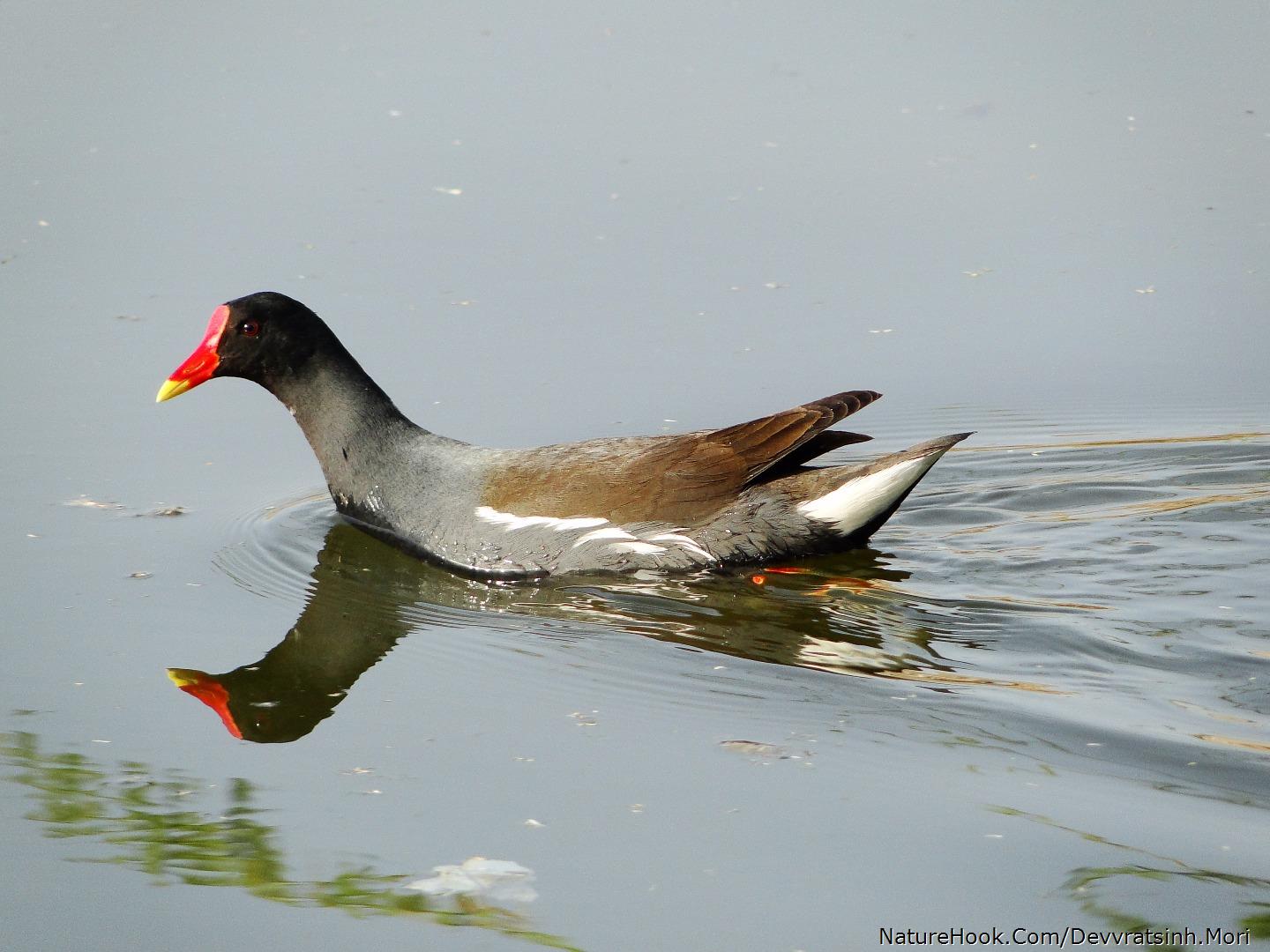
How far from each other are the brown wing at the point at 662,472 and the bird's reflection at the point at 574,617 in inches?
10.5

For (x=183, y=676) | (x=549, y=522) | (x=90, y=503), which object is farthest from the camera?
(x=90, y=503)

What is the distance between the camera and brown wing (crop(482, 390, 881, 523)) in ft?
18.2

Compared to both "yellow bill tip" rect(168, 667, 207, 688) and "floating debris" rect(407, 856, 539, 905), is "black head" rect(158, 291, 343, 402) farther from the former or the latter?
"floating debris" rect(407, 856, 539, 905)

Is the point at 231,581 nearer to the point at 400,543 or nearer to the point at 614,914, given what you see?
the point at 400,543

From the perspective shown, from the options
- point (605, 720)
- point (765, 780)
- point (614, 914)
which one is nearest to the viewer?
point (614, 914)

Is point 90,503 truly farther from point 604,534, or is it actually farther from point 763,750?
point 763,750

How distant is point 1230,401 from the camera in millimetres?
6621

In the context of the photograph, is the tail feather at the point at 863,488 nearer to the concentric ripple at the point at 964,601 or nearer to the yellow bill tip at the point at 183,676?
the concentric ripple at the point at 964,601

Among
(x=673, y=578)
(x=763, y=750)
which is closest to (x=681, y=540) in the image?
(x=673, y=578)

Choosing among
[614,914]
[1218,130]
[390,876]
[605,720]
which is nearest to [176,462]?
[605,720]

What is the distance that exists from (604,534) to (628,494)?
6.6 inches

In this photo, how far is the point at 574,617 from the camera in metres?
5.22

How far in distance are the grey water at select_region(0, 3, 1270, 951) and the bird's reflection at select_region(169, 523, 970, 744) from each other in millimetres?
22

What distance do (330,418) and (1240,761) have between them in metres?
3.48
